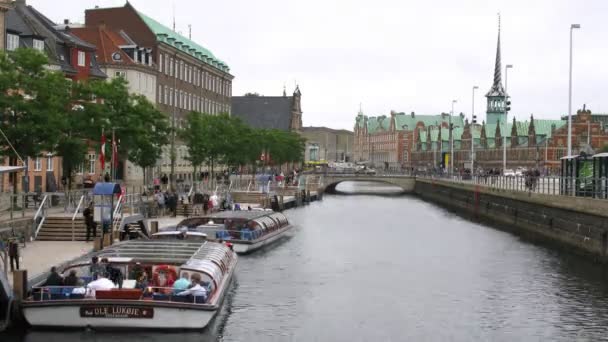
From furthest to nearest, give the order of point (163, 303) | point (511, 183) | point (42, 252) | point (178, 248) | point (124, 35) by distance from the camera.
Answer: point (124, 35) → point (511, 183) → point (42, 252) → point (178, 248) → point (163, 303)

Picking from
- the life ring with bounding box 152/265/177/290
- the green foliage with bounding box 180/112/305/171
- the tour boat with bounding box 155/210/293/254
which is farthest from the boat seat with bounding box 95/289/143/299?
the green foliage with bounding box 180/112/305/171

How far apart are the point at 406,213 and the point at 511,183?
1574 cm

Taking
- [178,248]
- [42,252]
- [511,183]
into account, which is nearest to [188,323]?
[178,248]

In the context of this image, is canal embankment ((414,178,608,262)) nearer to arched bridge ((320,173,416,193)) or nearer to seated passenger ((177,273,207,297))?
seated passenger ((177,273,207,297))

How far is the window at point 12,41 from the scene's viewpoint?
196 feet

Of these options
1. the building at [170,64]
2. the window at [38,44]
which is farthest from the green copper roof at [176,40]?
the window at [38,44]

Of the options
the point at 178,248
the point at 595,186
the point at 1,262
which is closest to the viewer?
the point at 1,262

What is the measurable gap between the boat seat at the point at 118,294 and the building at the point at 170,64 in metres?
65.0

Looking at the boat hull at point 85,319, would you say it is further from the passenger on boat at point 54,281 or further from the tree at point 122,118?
the tree at point 122,118

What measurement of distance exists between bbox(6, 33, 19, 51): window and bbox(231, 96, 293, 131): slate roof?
135968 mm

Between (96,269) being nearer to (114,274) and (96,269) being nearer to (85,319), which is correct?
(114,274)

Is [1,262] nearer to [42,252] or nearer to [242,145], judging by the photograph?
[42,252]

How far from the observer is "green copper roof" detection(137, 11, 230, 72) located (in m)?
102

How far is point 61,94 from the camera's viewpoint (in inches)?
1977
